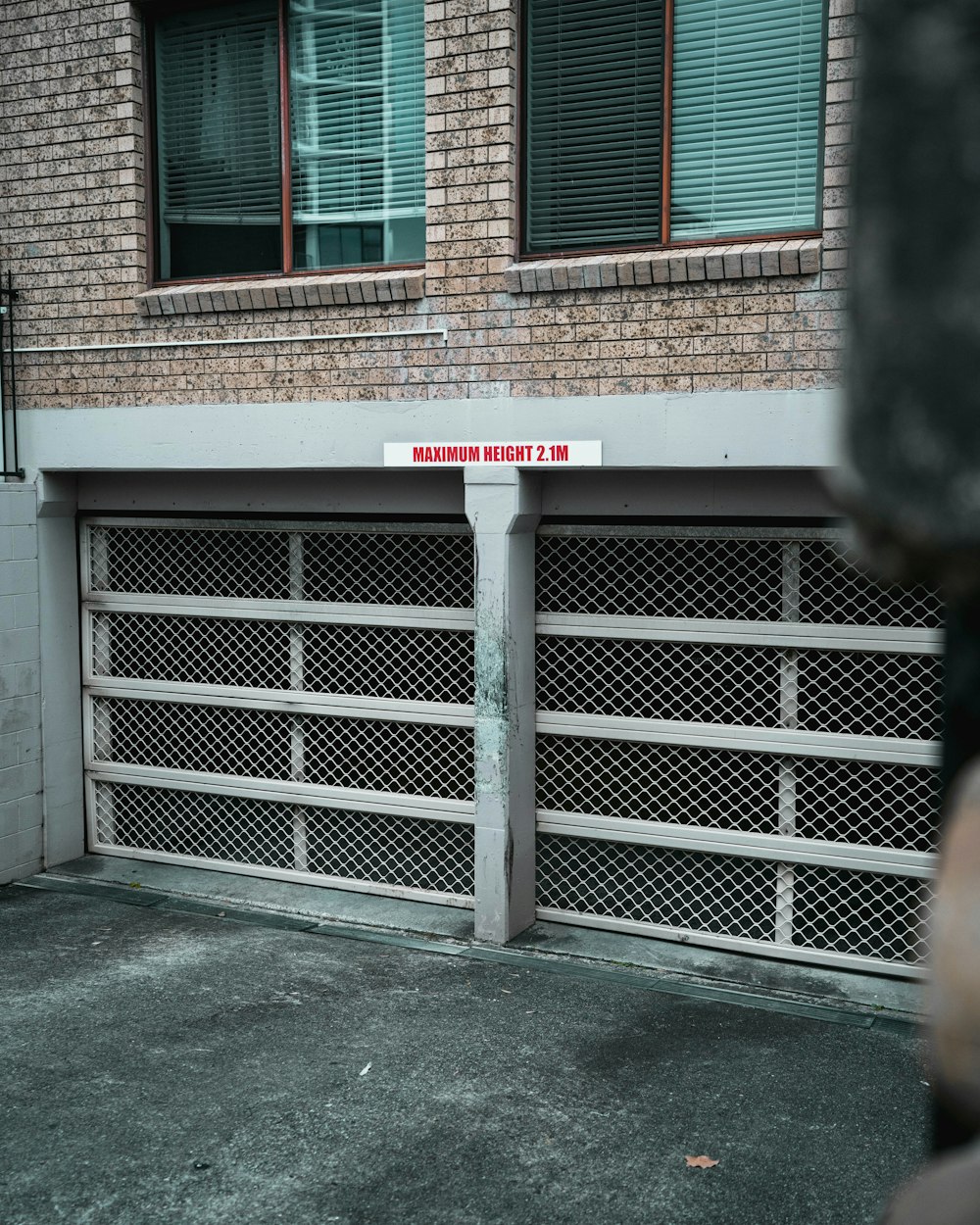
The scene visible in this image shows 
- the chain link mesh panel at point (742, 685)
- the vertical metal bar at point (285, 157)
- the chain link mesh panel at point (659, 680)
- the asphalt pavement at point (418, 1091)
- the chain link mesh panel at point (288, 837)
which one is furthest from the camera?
the chain link mesh panel at point (288, 837)

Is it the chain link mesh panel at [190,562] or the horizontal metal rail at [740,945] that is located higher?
the chain link mesh panel at [190,562]

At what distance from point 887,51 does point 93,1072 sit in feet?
19.5

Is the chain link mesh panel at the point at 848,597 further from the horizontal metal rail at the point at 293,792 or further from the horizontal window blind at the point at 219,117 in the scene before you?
the horizontal window blind at the point at 219,117

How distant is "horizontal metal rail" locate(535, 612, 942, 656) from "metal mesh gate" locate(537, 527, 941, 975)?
0.01 m

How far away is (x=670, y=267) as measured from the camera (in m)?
6.98

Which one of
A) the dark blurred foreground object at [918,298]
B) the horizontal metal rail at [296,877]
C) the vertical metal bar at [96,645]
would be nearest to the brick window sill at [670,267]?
the horizontal metal rail at [296,877]

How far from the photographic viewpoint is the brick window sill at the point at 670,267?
6715 mm

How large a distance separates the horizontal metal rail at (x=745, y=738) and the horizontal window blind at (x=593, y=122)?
2801mm

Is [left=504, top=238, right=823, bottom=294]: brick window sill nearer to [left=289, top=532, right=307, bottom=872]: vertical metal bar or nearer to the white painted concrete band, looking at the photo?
the white painted concrete band

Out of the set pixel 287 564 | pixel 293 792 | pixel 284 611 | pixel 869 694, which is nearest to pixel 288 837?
pixel 293 792

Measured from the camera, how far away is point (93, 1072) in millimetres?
6094

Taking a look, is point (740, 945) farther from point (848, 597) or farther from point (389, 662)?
point (389, 662)

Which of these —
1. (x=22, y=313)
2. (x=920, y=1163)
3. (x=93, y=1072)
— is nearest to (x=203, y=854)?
(x=93, y=1072)

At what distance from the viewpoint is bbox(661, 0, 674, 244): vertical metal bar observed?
7082mm
